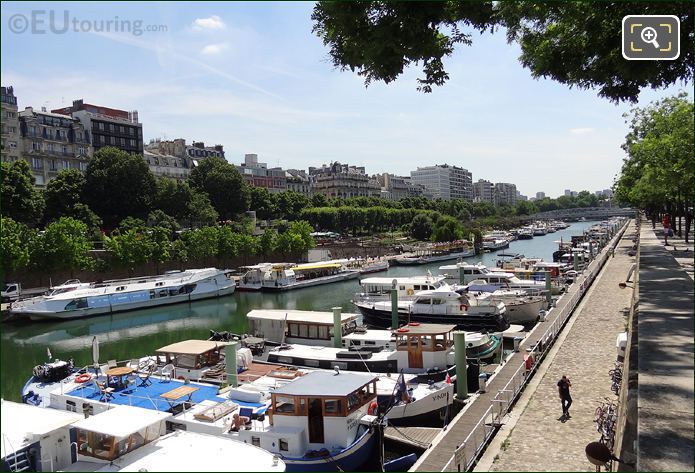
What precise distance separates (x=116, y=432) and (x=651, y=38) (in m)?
14.1

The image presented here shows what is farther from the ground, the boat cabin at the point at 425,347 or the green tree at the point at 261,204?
the green tree at the point at 261,204

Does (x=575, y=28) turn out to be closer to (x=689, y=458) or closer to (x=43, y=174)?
(x=689, y=458)

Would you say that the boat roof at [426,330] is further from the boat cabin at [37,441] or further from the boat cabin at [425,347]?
the boat cabin at [37,441]

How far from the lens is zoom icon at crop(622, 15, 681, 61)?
9.53m

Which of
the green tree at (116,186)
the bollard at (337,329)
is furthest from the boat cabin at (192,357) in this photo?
the green tree at (116,186)

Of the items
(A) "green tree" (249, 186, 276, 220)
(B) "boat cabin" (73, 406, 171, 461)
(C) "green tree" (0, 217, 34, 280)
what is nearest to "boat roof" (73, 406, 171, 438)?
(B) "boat cabin" (73, 406, 171, 461)

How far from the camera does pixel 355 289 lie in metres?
55.9

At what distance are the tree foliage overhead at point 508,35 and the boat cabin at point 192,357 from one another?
43.3 feet

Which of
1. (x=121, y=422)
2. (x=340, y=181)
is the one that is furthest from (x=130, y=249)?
(x=340, y=181)

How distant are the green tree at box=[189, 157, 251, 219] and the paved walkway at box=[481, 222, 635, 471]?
64837mm

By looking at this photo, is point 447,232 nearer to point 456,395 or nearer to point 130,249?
point 130,249

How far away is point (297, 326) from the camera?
2612 centimetres

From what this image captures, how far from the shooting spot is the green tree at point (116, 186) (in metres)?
67.9

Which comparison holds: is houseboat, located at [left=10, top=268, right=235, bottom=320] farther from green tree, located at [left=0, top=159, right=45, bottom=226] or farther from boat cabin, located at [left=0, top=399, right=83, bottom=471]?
boat cabin, located at [left=0, top=399, right=83, bottom=471]
